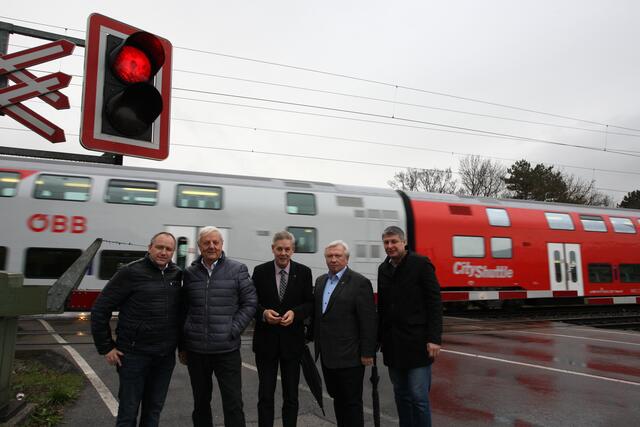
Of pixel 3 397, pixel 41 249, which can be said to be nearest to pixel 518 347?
pixel 3 397

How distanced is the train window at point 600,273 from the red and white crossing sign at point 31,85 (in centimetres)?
1626

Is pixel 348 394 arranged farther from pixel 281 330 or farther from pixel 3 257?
pixel 3 257

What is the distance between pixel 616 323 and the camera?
13242mm

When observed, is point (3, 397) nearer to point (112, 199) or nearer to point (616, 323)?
point (112, 199)

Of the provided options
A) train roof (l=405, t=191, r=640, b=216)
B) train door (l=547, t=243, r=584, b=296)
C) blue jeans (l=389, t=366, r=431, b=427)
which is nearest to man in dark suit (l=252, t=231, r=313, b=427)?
blue jeans (l=389, t=366, r=431, b=427)

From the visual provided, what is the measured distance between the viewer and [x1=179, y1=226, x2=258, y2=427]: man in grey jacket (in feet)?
12.1

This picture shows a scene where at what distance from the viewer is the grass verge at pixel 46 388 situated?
4188 millimetres

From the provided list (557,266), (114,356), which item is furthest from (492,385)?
(557,266)

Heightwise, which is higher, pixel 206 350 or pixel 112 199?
pixel 112 199

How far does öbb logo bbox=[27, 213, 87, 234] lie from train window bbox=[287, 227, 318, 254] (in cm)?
499

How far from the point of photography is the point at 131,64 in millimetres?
2543

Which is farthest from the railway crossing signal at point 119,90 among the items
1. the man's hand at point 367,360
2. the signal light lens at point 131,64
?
the man's hand at point 367,360

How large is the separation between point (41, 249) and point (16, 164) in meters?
2.06

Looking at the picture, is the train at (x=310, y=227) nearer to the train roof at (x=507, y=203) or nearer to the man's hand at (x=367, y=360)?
the train roof at (x=507, y=203)
